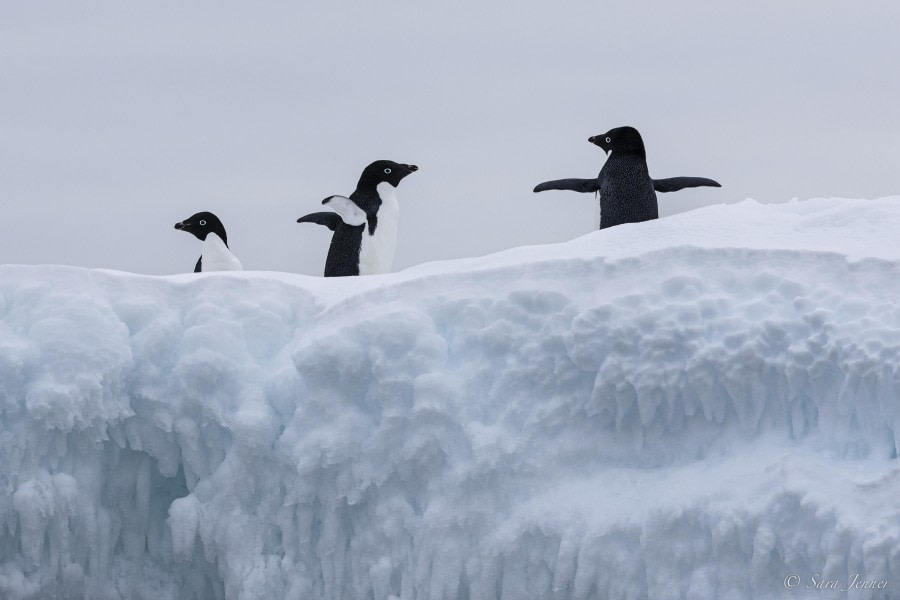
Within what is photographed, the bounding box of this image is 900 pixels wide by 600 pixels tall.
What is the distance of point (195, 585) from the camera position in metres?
5.57

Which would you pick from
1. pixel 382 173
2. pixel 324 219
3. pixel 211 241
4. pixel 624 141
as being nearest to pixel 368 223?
pixel 382 173

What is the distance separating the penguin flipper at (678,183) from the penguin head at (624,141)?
22.5 inches

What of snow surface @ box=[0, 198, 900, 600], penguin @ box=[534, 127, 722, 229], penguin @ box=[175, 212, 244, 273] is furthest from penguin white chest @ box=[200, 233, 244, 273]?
snow surface @ box=[0, 198, 900, 600]

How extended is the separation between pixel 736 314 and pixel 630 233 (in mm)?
909

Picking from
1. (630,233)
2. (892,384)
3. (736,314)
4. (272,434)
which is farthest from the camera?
(630,233)

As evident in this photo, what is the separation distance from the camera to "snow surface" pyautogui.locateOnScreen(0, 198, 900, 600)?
15.8ft

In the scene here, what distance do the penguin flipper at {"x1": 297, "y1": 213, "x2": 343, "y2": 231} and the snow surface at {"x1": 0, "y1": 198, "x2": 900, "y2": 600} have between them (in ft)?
20.5

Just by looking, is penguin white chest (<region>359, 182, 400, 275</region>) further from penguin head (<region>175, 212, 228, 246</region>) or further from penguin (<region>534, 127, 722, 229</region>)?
penguin head (<region>175, 212, 228, 246</region>)

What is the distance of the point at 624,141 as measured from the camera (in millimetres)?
9305

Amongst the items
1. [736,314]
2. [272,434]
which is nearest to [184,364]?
[272,434]

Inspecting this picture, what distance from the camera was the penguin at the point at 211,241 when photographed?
39.2 ft

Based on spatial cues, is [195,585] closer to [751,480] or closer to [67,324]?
[67,324]

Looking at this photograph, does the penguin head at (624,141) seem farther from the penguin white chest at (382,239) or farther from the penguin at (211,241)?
the penguin at (211,241)

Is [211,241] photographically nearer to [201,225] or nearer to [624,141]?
[201,225]
